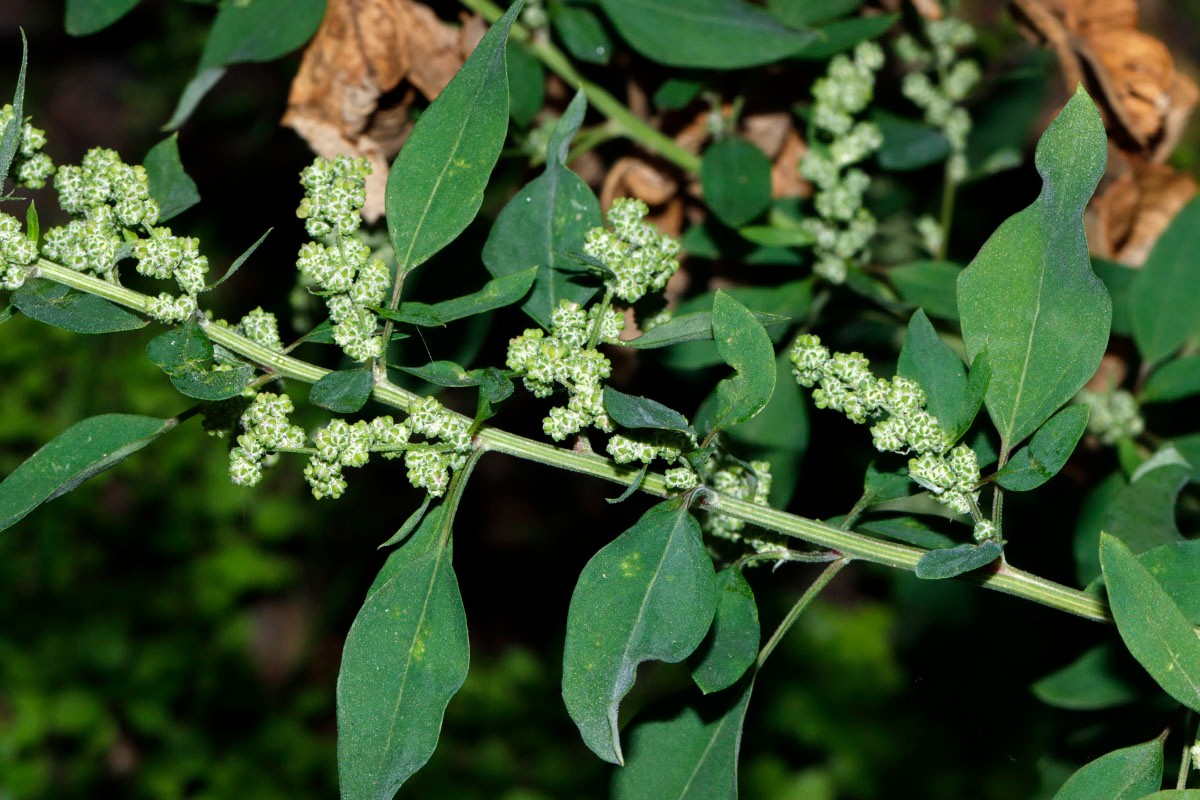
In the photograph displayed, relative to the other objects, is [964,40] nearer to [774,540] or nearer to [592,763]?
[774,540]

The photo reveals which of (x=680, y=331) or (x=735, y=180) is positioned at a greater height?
(x=680, y=331)

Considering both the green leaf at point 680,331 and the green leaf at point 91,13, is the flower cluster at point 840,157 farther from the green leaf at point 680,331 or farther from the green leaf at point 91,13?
the green leaf at point 91,13

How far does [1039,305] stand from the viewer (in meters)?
1.05

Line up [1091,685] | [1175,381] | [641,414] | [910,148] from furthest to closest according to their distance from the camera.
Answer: [910,148] → [1175,381] → [1091,685] → [641,414]

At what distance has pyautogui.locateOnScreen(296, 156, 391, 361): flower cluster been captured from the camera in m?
1.04

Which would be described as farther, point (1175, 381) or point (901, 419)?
point (1175, 381)

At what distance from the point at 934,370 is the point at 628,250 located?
1.06 feet

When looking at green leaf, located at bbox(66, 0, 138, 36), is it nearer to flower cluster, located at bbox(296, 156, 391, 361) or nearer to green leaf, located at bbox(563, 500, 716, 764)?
flower cluster, located at bbox(296, 156, 391, 361)

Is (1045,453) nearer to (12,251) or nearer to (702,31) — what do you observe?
(702,31)

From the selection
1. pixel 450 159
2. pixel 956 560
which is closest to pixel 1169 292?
pixel 956 560

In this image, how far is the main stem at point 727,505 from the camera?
1.06 metres

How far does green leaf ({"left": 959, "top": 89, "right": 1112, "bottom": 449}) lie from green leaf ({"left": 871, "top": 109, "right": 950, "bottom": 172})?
72cm

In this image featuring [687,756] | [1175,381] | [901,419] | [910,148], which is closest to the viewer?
[901,419]

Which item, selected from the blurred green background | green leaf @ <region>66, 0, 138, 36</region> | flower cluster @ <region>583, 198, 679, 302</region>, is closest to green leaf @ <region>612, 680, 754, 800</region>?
flower cluster @ <region>583, 198, 679, 302</region>
